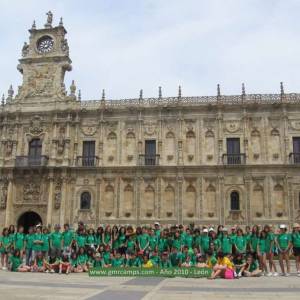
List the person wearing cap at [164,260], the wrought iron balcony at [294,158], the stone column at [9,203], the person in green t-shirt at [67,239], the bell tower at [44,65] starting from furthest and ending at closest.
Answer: the bell tower at [44,65]
the stone column at [9,203]
the wrought iron balcony at [294,158]
the person in green t-shirt at [67,239]
the person wearing cap at [164,260]

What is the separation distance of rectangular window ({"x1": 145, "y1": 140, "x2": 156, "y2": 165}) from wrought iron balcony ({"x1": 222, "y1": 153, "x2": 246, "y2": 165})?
5.33 meters

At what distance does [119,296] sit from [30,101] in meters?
28.6

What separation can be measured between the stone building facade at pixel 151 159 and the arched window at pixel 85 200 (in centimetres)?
7

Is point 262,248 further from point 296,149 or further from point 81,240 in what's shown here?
point 296,149

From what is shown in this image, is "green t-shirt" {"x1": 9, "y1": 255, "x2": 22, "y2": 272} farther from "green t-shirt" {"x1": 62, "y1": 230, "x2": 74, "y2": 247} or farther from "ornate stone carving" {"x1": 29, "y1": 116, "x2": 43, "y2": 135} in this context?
"ornate stone carving" {"x1": 29, "y1": 116, "x2": 43, "y2": 135}

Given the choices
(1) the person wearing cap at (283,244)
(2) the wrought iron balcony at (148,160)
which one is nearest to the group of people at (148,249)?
(1) the person wearing cap at (283,244)

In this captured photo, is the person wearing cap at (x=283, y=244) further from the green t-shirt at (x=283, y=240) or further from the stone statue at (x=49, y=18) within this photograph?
the stone statue at (x=49, y=18)

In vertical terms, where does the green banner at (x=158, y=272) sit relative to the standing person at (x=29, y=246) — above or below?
below

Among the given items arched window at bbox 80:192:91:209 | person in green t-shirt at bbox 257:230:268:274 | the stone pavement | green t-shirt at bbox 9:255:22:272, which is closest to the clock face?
arched window at bbox 80:192:91:209

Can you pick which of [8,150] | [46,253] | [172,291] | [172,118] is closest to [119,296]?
[172,291]

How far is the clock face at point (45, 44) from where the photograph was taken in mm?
36594

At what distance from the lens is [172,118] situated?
1315 inches

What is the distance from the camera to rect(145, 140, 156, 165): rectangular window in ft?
107

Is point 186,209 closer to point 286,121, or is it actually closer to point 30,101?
point 286,121
